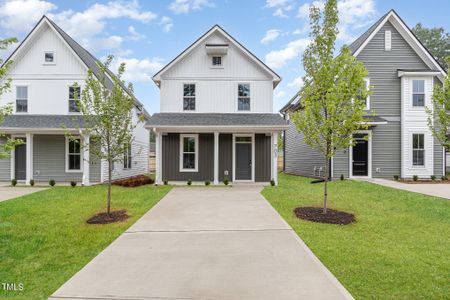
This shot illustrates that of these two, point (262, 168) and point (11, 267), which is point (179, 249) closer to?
point (11, 267)

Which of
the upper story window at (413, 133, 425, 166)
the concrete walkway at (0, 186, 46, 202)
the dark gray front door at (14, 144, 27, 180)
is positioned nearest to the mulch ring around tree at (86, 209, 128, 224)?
the concrete walkway at (0, 186, 46, 202)

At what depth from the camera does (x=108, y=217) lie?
803 centimetres

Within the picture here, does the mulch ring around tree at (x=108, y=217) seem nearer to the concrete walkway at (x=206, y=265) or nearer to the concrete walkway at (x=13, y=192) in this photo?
the concrete walkway at (x=206, y=265)

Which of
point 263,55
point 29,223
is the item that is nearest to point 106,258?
point 29,223

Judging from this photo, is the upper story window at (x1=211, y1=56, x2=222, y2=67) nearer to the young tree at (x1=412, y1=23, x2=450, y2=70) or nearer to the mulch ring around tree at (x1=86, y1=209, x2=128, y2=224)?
the mulch ring around tree at (x1=86, y1=209, x2=128, y2=224)

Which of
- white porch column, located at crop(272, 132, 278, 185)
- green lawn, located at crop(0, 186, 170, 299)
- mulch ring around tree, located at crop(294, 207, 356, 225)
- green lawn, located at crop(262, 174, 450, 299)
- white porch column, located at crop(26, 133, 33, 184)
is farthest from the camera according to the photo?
white porch column, located at crop(272, 132, 278, 185)

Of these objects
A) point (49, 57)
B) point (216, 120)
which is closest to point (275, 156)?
point (216, 120)

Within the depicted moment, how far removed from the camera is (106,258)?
16.6 ft

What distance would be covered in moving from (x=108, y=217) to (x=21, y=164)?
11.8 m

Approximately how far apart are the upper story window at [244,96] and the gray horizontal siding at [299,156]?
4.37 m

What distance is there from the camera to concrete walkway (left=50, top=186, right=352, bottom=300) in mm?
3803

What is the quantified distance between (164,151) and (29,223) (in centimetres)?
842

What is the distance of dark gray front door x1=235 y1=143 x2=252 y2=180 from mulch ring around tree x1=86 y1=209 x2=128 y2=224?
807 cm

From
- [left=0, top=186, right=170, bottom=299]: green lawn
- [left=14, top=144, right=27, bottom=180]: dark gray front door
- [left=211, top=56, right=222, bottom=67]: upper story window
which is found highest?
[left=211, top=56, right=222, bottom=67]: upper story window
